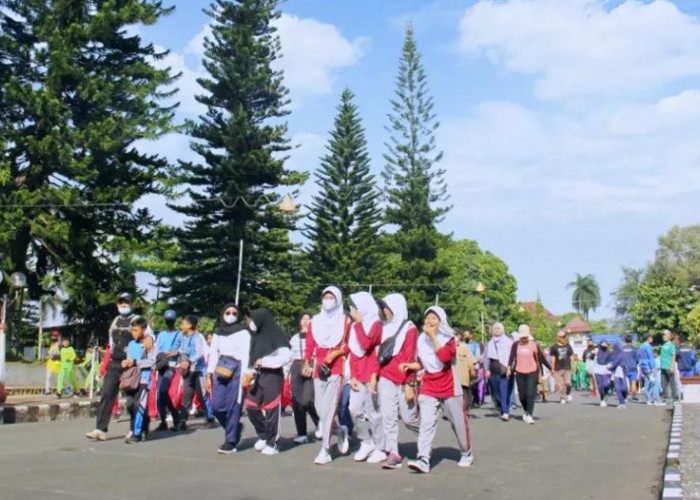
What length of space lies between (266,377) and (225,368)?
481 millimetres

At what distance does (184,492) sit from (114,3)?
24280 mm

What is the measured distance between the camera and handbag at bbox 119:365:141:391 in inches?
360

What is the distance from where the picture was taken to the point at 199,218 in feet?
120

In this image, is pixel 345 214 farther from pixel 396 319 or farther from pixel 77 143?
pixel 396 319

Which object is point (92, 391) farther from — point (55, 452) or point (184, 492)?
point (184, 492)

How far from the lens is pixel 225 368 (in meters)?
8.59

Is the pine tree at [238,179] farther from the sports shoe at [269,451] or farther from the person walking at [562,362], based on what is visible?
the sports shoe at [269,451]

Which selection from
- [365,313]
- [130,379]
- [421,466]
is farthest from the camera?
[130,379]

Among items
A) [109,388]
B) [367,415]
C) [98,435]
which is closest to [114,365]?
[109,388]

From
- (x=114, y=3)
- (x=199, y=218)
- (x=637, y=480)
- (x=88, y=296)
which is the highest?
(x=114, y=3)

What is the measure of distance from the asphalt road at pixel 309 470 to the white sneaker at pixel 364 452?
10 centimetres

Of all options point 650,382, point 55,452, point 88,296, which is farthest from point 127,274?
point 55,452

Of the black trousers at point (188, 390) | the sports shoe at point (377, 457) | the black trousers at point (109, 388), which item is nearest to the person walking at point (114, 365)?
the black trousers at point (109, 388)

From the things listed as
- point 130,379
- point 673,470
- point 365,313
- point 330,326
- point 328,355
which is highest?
point 365,313
